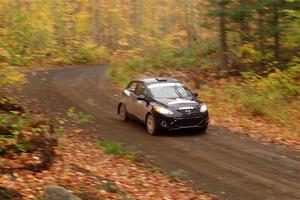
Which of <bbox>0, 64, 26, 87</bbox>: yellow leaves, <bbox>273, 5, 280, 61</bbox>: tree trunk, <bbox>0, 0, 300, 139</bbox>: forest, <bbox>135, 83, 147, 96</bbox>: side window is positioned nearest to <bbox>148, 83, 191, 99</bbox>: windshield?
<bbox>135, 83, 147, 96</bbox>: side window

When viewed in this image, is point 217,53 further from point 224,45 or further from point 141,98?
point 141,98

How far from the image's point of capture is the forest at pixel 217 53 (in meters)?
18.2

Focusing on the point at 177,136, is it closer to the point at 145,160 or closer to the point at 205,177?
the point at 145,160

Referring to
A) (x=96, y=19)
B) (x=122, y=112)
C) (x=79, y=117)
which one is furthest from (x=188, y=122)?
(x=96, y=19)

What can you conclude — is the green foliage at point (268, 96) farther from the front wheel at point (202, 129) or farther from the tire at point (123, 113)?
the tire at point (123, 113)

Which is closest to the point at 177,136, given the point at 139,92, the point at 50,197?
the point at 139,92

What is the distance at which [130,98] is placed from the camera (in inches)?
656

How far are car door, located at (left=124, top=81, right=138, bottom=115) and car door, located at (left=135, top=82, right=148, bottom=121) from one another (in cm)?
25

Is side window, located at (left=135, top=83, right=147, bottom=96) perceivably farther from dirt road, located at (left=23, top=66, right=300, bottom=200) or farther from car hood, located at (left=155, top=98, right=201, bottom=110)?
dirt road, located at (left=23, top=66, right=300, bottom=200)

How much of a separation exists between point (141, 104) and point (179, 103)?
5.27ft

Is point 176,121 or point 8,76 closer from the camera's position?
point 8,76

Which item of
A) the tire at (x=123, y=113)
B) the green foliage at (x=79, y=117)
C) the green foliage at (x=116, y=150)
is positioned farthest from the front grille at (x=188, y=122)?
the tire at (x=123, y=113)

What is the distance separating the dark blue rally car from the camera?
1434cm

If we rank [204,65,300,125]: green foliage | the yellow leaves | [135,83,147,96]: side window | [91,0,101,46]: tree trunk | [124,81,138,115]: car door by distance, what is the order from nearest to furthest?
the yellow leaves → [135,83,147,96]: side window → [124,81,138,115]: car door → [204,65,300,125]: green foliage → [91,0,101,46]: tree trunk
